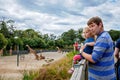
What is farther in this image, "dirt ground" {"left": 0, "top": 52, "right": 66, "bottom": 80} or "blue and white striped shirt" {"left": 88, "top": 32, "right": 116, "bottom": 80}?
"dirt ground" {"left": 0, "top": 52, "right": 66, "bottom": 80}

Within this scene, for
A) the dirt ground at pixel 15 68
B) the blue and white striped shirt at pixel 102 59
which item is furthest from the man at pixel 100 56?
the dirt ground at pixel 15 68

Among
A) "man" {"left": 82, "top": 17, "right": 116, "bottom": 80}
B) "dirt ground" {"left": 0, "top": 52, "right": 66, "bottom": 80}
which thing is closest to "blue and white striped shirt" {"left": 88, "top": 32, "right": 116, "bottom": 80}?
"man" {"left": 82, "top": 17, "right": 116, "bottom": 80}

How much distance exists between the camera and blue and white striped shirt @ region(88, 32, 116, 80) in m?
3.54

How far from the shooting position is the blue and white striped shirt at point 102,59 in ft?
11.6

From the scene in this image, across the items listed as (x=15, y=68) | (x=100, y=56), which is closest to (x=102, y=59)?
(x=100, y=56)

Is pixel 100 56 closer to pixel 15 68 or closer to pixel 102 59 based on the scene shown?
pixel 102 59

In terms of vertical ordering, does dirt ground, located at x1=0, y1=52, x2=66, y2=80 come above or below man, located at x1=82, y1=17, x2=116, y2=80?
below

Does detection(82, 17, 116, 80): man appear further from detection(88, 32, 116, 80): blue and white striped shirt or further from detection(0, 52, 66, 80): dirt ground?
detection(0, 52, 66, 80): dirt ground

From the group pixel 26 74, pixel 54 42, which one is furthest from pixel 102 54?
pixel 54 42

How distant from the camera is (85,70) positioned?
14.3ft

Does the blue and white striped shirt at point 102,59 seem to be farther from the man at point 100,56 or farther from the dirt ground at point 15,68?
the dirt ground at point 15,68

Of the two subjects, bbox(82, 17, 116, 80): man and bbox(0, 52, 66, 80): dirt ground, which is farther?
bbox(0, 52, 66, 80): dirt ground

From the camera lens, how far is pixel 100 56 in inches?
140

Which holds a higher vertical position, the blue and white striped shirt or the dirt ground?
the blue and white striped shirt
